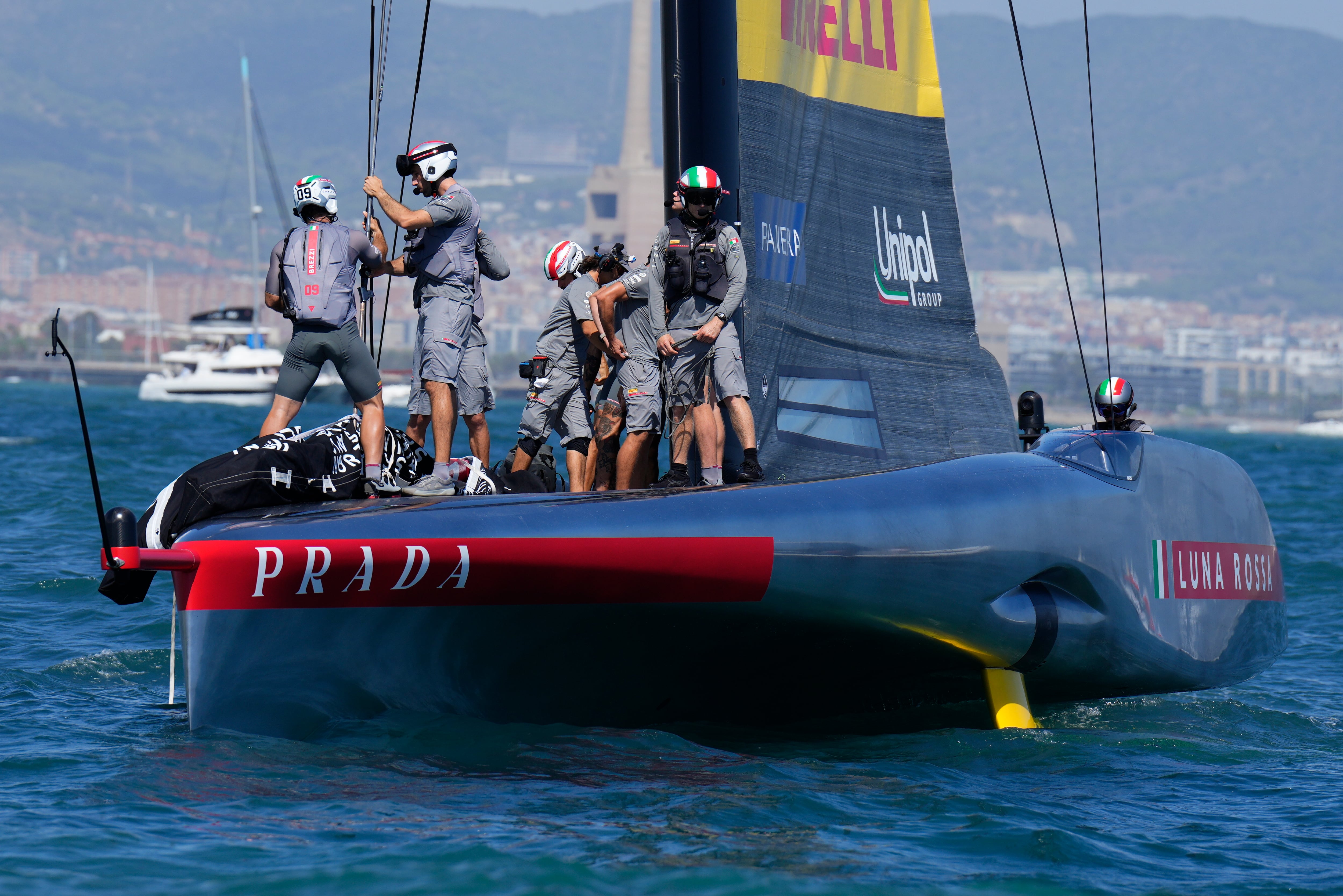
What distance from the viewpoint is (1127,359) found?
573 ft

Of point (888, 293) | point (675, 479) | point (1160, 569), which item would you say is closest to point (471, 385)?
point (675, 479)

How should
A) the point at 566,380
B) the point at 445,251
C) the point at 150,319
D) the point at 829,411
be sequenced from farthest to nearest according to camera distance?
the point at 150,319 < the point at 566,380 < the point at 829,411 < the point at 445,251

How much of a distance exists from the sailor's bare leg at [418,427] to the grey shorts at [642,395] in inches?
32.5

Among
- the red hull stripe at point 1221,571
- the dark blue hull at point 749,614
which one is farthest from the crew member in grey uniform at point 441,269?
the red hull stripe at point 1221,571

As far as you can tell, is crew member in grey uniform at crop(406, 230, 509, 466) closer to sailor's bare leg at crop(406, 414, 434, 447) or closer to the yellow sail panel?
sailor's bare leg at crop(406, 414, 434, 447)

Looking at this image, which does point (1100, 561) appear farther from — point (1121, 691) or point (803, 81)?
point (803, 81)

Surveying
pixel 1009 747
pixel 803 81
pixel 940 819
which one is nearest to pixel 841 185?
pixel 803 81

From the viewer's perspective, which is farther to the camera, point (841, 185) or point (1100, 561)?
point (841, 185)

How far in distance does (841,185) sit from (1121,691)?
2.78 m

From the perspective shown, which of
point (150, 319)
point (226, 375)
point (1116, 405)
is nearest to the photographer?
point (1116, 405)

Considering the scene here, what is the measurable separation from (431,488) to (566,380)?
204 cm

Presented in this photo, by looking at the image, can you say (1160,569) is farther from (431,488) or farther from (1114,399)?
(431,488)

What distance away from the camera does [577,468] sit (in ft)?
24.5

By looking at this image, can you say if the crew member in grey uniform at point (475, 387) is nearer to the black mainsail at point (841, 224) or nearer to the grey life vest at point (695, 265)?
the grey life vest at point (695, 265)
